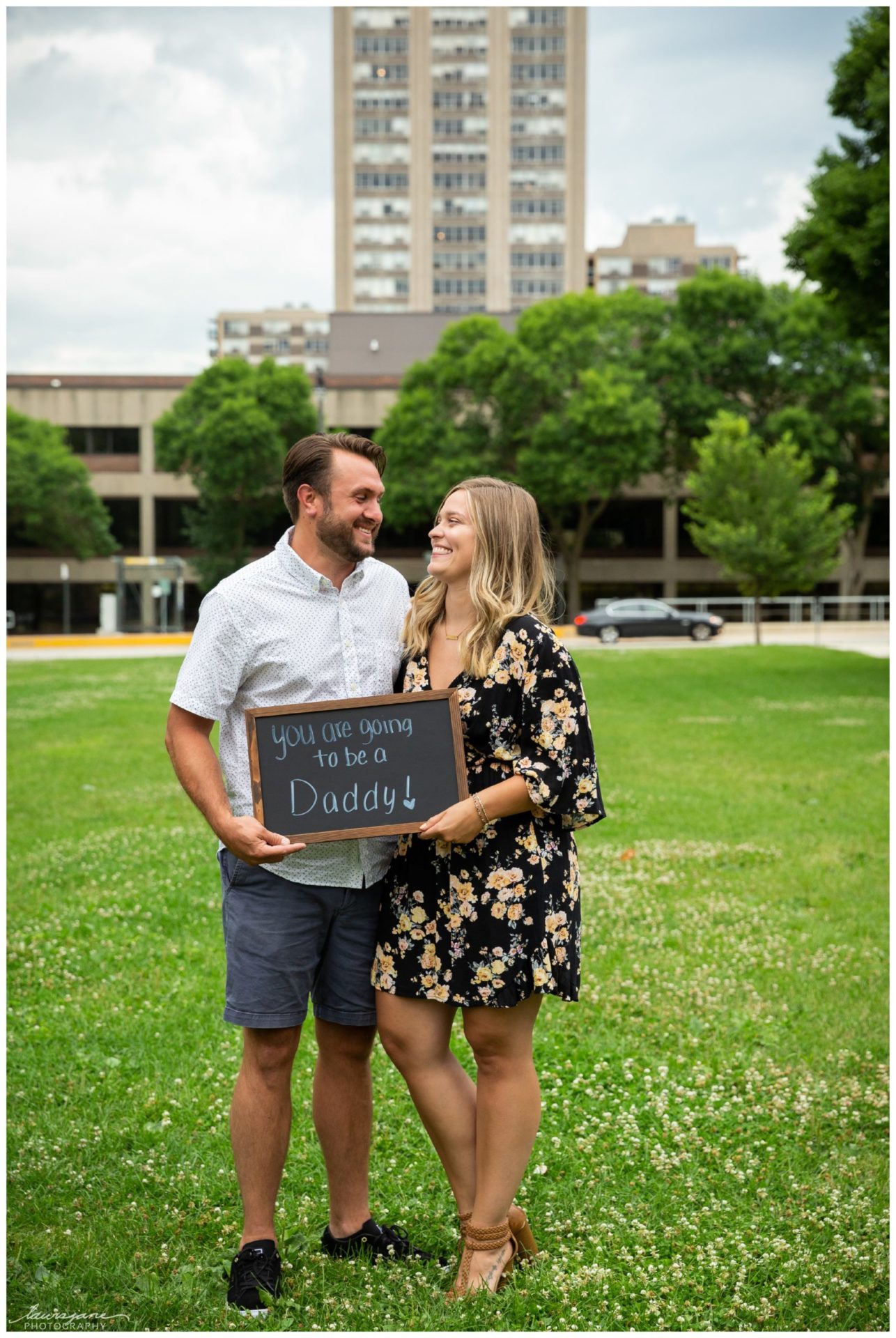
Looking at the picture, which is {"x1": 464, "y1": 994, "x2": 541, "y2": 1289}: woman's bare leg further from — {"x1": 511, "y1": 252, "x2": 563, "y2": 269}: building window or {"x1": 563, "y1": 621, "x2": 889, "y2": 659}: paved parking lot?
{"x1": 511, "y1": 252, "x2": 563, "y2": 269}: building window

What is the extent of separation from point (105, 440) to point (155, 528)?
515 cm

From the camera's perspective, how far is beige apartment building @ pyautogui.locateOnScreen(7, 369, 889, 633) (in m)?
62.4

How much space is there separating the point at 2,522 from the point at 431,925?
158 cm

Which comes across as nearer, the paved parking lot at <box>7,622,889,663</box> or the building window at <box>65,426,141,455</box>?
the paved parking lot at <box>7,622,889,663</box>

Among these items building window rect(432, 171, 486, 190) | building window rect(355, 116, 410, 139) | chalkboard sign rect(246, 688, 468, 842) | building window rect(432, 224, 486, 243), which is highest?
building window rect(355, 116, 410, 139)

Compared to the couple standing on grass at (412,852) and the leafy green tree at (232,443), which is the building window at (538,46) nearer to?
the leafy green tree at (232,443)

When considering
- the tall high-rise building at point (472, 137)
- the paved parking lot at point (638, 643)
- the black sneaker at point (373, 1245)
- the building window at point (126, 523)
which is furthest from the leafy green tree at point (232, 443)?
the tall high-rise building at point (472, 137)

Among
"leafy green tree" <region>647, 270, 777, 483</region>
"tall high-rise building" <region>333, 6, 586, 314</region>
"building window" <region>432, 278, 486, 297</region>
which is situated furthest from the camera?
"building window" <region>432, 278, 486, 297</region>

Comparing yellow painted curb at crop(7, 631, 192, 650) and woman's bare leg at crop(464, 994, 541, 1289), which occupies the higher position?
yellow painted curb at crop(7, 631, 192, 650)

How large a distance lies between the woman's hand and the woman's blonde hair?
1.24 feet

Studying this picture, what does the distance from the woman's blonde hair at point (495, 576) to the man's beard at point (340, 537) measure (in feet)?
0.78

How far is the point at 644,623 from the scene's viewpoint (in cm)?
4297

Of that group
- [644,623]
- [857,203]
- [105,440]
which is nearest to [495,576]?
[857,203]

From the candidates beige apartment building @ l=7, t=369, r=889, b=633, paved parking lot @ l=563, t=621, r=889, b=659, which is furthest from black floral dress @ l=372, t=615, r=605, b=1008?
beige apartment building @ l=7, t=369, r=889, b=633
